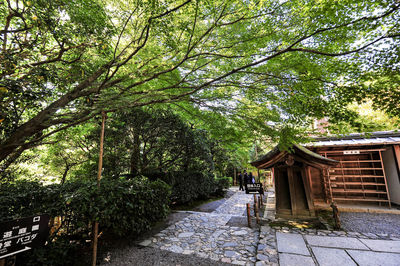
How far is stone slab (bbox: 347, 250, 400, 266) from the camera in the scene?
3.91 m

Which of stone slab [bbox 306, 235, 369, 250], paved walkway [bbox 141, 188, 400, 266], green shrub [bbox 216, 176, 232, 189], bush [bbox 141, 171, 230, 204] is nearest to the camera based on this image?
paved walkway [bbox 141, 188, 400, 266]

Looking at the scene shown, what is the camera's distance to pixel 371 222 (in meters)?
6.92

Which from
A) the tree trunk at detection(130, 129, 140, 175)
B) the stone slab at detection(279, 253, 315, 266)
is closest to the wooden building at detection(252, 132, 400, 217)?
the stone slab at detection(279, 253, 315, 266)

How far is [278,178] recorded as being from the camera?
8.72 meters

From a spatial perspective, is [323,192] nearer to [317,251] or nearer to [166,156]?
[317,251]

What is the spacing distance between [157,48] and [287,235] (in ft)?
25.4

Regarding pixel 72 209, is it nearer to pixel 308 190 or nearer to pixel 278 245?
pixel 278 245

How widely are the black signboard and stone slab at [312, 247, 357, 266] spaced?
607 centimetres

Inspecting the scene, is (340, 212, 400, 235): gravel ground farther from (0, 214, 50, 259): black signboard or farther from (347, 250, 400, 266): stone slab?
(0, 214, 50, 259): black signboard

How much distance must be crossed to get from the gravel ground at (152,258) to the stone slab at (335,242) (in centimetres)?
311

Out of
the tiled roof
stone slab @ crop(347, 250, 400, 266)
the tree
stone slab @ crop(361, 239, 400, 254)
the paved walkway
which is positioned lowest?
the paved walkway

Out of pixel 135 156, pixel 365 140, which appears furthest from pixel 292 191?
pixel 135 156

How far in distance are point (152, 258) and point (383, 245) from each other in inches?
263

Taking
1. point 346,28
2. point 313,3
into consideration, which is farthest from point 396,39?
point 313,3
